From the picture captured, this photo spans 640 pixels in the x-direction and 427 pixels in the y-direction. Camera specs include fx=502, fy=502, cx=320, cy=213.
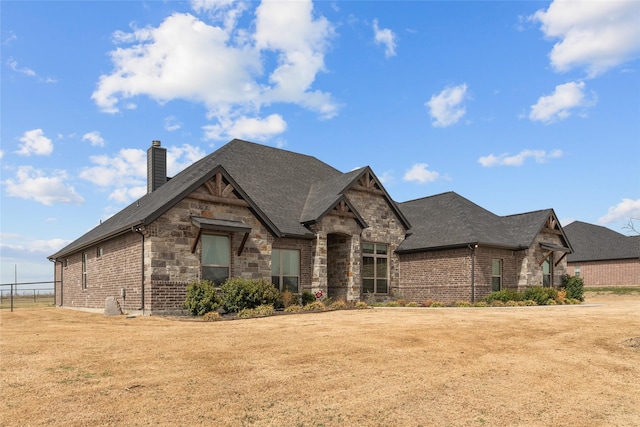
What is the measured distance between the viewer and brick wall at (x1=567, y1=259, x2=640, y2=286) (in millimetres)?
Answer: 46531

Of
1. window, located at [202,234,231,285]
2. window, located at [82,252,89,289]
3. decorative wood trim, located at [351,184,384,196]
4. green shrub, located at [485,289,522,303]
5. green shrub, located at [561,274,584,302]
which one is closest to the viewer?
window, located at [202,234,231,285]

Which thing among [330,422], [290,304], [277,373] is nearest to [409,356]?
[277,373]

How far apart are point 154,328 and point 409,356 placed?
757 centimetres

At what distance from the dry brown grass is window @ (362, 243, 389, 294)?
42.6 feet

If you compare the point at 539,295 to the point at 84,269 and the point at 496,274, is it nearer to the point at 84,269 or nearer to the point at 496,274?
the point at 496,274

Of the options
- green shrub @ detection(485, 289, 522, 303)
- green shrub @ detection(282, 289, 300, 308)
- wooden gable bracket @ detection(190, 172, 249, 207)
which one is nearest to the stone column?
green shrub @ detection(282, 289, 300, 308)

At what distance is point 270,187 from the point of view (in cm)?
2648

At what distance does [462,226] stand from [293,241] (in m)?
9.72

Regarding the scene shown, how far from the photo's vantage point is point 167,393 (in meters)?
7.30

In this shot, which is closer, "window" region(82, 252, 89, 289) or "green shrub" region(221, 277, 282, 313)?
"green shrub" region(221, 277, 282, 313)

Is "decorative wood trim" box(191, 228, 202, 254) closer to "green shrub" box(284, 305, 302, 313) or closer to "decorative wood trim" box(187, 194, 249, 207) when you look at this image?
"decorative wood trim" box(187, 194, 249, 207)

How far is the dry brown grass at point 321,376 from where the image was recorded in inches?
256

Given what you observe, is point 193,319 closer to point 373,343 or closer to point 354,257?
point 373,343

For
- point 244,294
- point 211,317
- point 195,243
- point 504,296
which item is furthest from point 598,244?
point 211,317
